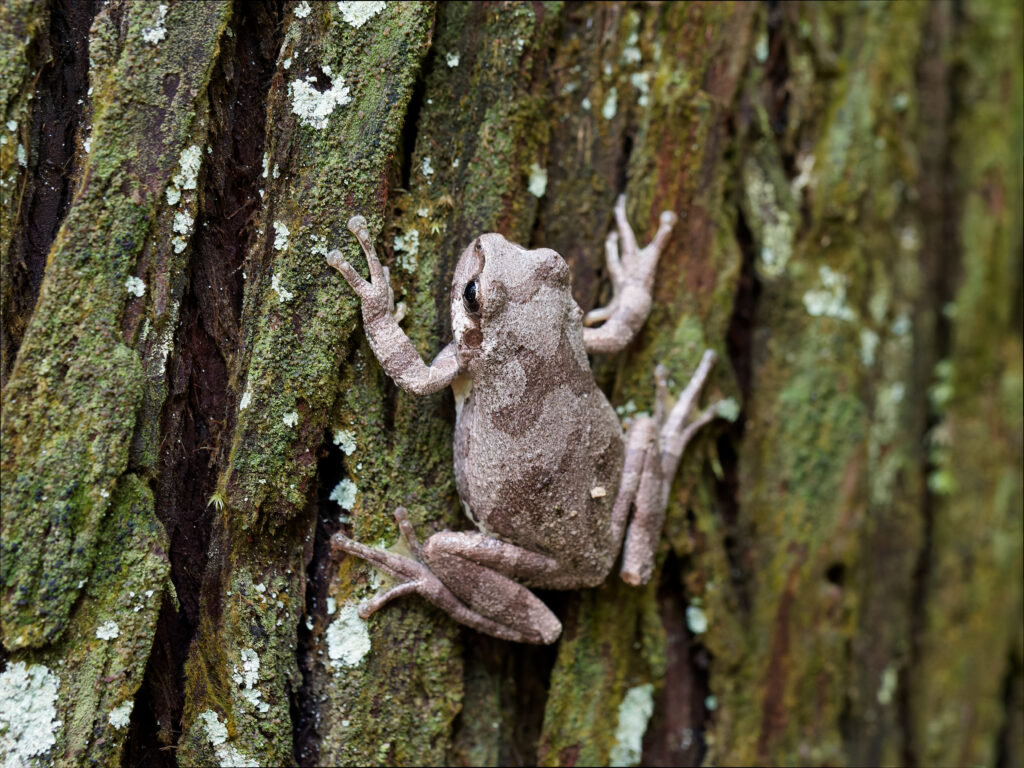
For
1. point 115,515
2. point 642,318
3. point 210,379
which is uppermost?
point 642,318

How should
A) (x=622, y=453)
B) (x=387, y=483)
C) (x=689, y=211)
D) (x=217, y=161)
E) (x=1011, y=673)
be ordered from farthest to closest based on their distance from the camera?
(x=1011, y=673), (x=689, y=211), (x=622, y=453), (x=387, y=483), (x=217, y=161)

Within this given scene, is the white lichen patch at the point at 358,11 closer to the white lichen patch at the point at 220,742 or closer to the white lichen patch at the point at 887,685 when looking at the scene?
the white lichen patch at the point at 220,742

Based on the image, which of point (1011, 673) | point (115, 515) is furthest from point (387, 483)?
point (1011, 673)

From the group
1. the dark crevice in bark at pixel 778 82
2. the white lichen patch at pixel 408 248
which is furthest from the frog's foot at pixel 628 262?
the white lichen patch at pixel 408 248

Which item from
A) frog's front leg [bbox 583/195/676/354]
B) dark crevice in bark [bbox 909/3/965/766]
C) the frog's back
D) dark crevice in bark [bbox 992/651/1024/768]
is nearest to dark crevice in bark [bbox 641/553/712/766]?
the frog's back

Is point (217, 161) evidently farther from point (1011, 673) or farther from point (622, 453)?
point (1011, 673)

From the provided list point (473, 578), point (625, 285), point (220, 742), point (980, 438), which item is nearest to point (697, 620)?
point (473, 578)

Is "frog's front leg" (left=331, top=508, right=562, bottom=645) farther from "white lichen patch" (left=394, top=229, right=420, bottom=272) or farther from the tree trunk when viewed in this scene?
"white lichen patch" (left=394, top=229, right=420, bottom=272)
